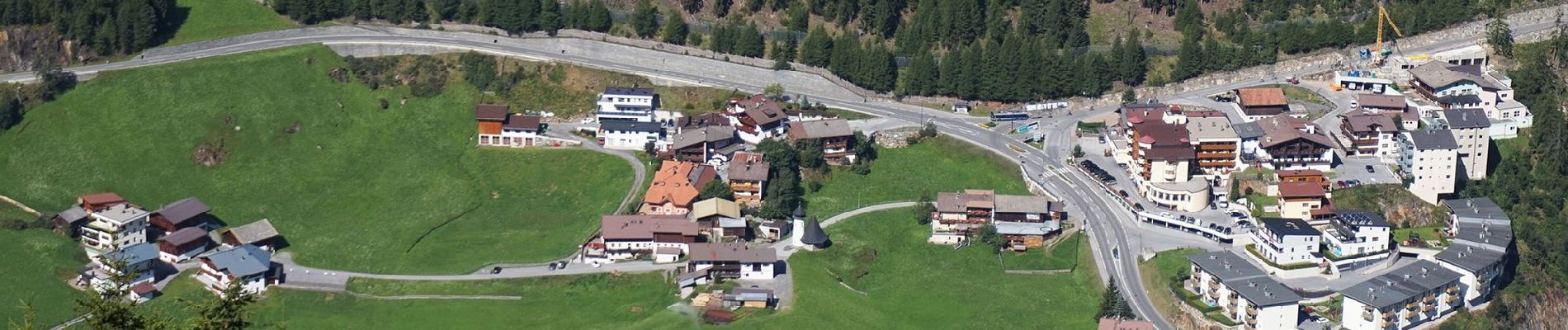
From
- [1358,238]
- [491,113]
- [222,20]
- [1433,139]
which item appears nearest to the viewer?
[1358,238]

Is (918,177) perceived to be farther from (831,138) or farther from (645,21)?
(645,21)

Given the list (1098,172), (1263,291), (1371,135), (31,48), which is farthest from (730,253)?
(31,48)

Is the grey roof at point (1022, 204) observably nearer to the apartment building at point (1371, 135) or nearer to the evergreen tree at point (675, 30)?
the apartment building at point (1371, 135)

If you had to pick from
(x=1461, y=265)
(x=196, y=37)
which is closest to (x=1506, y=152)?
(x=1461, y=265)

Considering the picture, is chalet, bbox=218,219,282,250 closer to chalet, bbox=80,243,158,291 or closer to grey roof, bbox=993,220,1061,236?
chalet, bbox=80,243,158,291

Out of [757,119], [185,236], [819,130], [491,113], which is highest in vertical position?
[757,119]

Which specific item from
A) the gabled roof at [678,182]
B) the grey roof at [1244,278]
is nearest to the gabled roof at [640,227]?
the gabled roof at [678,182]
